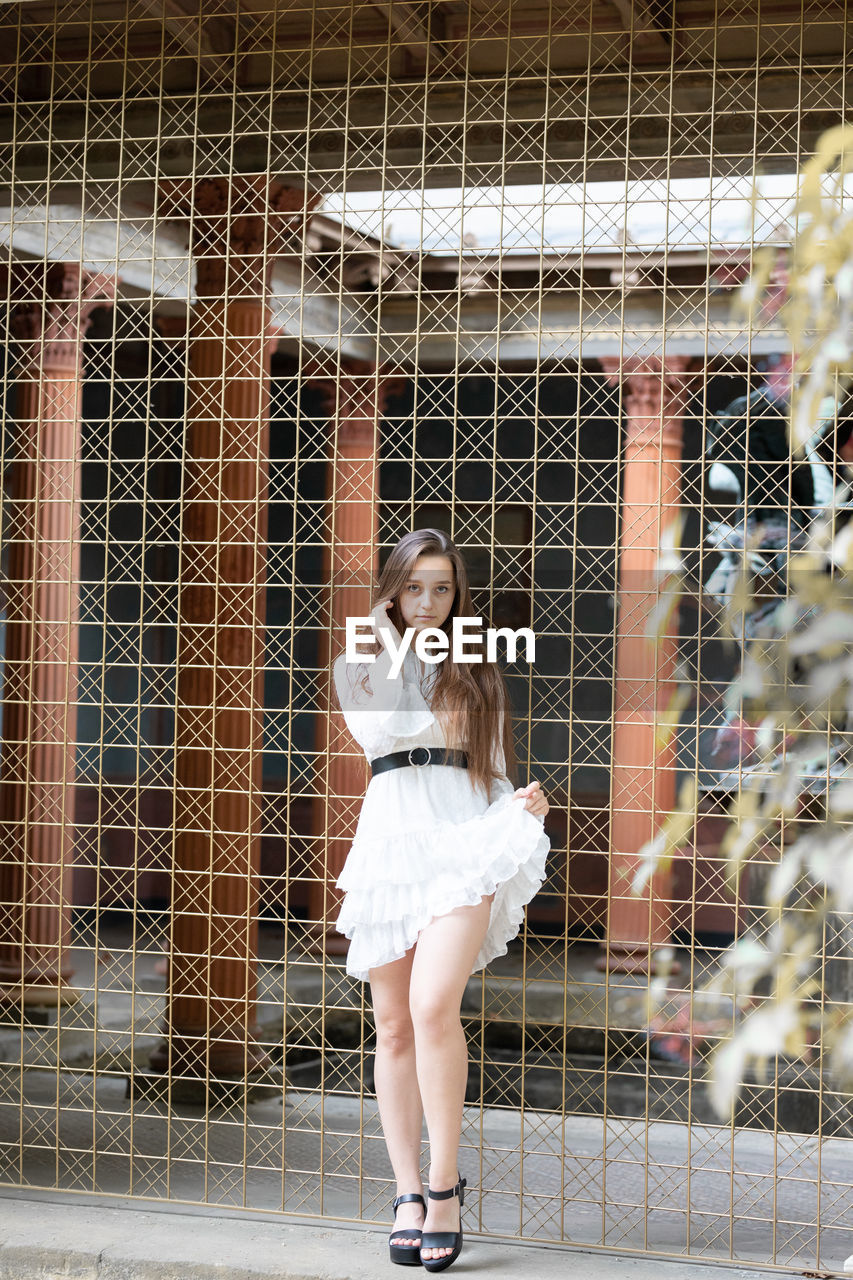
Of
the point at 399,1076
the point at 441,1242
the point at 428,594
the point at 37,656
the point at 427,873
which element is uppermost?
the point at 428,594

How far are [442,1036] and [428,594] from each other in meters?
1.10

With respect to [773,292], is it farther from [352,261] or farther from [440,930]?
[440,930]

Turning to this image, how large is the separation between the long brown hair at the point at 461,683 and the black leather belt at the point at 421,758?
29mm

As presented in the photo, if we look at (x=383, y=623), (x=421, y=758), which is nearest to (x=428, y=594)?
(x=383, y=623)

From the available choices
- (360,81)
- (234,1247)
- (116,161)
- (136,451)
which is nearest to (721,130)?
(360,81)

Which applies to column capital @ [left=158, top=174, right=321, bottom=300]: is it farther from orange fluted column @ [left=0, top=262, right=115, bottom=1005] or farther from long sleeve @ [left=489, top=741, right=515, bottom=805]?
long sleeve @ [left=489, top=741, right=515, bottom=805]

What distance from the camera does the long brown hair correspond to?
11.6ft

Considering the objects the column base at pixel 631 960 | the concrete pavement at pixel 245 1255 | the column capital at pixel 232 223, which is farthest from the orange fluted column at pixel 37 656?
the column base at pixel 631 960

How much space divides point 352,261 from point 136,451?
308 centimetres

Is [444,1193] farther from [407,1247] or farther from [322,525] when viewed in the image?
[322,525]

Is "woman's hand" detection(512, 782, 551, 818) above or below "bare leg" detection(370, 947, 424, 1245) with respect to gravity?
above

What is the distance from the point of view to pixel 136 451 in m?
11.5

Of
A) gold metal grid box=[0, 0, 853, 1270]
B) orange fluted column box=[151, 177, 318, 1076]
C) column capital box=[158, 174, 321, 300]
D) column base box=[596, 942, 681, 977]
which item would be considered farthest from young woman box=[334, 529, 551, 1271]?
column capital box=[158, 174, 321, 300]

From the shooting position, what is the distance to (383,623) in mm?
3574
